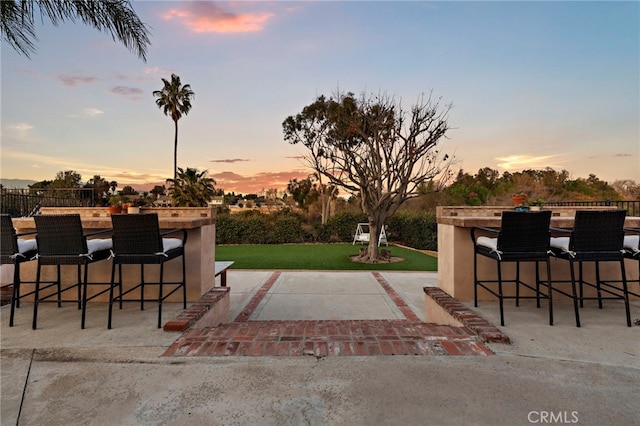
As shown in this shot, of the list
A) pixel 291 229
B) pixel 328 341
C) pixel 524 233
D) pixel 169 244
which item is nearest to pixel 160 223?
pixel 169 244

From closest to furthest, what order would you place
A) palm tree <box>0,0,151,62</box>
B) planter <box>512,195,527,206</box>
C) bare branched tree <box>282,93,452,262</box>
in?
planter <box>512,195,527,206</box>
palm tree <box>0,0,151,62</box>
bare branched tree <box>282,93,452,262</box>

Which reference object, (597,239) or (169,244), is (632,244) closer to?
(597,239)

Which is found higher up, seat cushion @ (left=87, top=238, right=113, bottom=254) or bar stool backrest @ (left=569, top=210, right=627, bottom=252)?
bar stool backrest @ (left=569, top=210, right=627, bottom=252)

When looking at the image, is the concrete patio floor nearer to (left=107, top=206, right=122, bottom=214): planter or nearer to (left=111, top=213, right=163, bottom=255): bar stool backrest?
(left=111, top=213, right=163, bottom=255): bar stool backrest

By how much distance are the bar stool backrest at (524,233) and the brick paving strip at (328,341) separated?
77cm

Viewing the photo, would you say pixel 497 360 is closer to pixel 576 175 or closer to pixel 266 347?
pixel 266 347

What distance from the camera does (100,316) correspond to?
2.62 m

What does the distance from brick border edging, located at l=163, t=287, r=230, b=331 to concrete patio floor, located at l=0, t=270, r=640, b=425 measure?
2.9 inches

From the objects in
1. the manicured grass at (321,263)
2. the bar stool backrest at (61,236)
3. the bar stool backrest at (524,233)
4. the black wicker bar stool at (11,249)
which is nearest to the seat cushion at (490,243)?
the bar stool backrest at (524,233)

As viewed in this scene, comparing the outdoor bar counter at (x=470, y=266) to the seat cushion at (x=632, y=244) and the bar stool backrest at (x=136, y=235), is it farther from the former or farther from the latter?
the bar stool backrest at (x=136, y=235)

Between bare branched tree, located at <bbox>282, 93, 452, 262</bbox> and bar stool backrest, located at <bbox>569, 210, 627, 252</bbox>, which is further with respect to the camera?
bare branched tree, located at <bbox>282, 93, 452, 262</bbox>

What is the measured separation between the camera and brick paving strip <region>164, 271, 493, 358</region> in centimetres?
191

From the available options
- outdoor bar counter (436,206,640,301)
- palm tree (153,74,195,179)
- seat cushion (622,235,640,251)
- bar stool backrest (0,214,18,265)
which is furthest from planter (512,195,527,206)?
palm tree (153,74,195,179)

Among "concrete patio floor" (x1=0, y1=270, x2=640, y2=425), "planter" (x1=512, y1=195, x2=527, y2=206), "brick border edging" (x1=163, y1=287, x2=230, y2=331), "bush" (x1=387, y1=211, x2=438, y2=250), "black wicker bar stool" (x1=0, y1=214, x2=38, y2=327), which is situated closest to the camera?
"concrete patio floor" (x1=0, y1=270, x2=640, y2=425)
